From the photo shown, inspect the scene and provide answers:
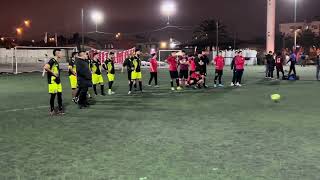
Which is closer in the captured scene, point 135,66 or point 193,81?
point 135,66

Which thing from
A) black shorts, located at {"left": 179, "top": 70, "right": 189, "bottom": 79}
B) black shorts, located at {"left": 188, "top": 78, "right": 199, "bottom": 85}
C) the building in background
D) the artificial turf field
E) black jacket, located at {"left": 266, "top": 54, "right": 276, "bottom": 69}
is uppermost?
the building in background

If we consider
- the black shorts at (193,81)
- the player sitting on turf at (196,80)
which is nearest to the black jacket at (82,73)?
the player sitting on turf at (196,80)

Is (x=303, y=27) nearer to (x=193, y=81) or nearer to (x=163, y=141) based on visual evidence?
(x=193, y=81)

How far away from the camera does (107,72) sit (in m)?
18.0

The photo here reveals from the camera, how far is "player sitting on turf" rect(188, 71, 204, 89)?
2002 centimetres

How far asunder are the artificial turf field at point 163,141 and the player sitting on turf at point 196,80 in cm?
563

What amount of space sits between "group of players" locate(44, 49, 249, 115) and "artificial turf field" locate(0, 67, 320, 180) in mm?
766

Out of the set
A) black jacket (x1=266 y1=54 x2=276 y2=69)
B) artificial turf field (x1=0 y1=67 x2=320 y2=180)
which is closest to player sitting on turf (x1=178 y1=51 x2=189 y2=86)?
artificial turf field (x1=0 y1=67 x2=320 y2=180)

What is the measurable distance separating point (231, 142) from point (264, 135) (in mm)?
1076

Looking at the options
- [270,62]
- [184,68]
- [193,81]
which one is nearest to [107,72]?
[184,68]

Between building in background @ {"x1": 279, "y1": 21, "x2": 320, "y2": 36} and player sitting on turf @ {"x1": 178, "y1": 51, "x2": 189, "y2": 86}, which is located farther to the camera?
building in background @ {"x1": 279, "y1": 21, "x2": 320, "y2": 36}

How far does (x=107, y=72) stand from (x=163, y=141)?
10323 millimetres

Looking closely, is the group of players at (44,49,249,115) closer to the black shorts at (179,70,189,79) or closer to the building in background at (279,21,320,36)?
the black shorts at (179,70,189,79)

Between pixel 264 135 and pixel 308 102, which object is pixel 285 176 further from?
pixel 308 102
